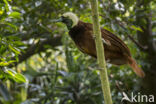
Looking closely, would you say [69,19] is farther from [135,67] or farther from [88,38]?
[135,67]

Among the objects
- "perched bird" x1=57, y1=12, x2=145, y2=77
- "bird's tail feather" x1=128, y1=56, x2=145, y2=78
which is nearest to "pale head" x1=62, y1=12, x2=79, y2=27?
"perched bird" x1=57, y1=12, x2=145, y2=77

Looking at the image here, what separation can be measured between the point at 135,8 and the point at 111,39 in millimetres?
431

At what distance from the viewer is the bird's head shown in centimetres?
144

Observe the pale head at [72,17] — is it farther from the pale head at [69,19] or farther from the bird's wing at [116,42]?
the bird's wing at [116,42]

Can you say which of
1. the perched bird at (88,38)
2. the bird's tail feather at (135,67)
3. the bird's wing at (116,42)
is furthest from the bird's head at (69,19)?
the bird's tail feather at (135,67)

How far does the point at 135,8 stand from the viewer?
1770 millimetres

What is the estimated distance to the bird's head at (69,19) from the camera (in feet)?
4.71

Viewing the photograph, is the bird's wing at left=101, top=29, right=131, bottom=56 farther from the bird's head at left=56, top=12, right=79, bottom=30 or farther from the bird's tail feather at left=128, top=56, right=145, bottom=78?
the bird's head at left=56, top=12, right=79, bottom=30

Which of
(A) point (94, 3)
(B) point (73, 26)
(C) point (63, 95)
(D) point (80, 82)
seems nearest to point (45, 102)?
(C) point (63, 95)

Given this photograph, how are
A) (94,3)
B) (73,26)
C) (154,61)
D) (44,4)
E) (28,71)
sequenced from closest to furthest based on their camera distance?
(94,3), (73,26), (44,4), (154,61), (28,71)

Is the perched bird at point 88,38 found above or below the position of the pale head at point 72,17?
below

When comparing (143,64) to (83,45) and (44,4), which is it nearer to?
(83,45)

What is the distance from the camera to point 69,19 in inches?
56.5

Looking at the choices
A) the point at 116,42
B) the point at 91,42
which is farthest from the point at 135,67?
the point at 91,42
